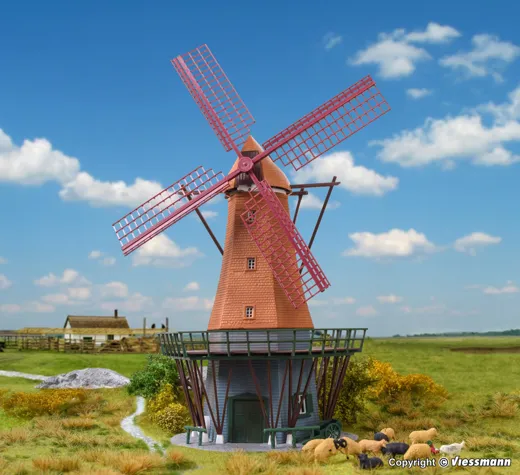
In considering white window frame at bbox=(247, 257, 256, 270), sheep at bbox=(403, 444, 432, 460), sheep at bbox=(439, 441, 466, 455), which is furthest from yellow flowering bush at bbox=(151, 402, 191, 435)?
sheep at bbox=(439, 441, 466, 455)

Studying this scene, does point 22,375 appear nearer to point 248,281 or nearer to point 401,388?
point 248,281

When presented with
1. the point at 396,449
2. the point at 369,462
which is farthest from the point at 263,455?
the point at 396,449

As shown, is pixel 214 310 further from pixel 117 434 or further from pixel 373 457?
pixel 373 457

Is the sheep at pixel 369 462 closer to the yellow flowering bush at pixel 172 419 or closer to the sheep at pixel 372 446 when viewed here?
the sheep at pixel 372 446

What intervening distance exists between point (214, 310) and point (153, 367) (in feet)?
22.8

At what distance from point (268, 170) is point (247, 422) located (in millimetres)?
9435

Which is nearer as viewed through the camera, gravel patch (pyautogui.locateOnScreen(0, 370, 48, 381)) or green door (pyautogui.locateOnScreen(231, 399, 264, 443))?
green door (pyautogui.locateOnScreen(231, 399, 264, 443))

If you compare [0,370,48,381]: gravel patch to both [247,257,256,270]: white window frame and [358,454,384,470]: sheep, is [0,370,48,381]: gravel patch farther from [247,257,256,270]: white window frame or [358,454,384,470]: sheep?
[358,454,384,470]: sheep

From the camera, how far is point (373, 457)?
1695 cm

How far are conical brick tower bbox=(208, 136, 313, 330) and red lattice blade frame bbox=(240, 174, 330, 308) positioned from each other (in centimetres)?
51

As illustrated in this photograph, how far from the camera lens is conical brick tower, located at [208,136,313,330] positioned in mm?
22172

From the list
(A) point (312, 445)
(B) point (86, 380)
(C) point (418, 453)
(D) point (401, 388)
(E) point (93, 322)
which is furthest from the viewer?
(E) point (93, 322)

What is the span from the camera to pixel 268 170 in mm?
23406

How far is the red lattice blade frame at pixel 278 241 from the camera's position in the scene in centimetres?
2186
